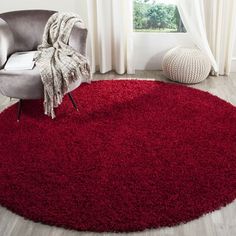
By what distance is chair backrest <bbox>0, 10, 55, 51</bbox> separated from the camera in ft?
9.52

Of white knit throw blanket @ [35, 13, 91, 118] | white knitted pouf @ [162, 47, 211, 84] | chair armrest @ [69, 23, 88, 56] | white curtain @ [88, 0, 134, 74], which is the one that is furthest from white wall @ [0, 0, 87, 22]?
white knitted pouf @ [162, 47, 211, 84]

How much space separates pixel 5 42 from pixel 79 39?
1.80 ft

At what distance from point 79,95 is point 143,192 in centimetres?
131

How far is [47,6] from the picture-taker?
3.48 meters

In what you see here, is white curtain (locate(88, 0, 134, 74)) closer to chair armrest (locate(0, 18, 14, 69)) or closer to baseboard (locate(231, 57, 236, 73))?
chair armrest (locate(0, 18, 14, 69))

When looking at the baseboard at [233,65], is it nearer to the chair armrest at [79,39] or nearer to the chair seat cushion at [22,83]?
the chair armrest at [79,39]

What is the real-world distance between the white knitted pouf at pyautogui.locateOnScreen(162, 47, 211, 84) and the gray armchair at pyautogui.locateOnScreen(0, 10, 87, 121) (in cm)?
88

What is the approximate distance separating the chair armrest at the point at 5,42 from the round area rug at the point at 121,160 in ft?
1.33

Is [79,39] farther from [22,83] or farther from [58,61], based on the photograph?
[22,83]

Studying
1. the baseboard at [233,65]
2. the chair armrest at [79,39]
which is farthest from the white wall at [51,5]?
the baseboard at [233,65]

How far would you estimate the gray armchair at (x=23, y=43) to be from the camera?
2459mm

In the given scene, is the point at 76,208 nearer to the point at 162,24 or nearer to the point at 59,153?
the point at 59,153

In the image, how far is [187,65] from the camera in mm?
3148

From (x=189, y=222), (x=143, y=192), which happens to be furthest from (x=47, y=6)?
(x=189, y=222)
